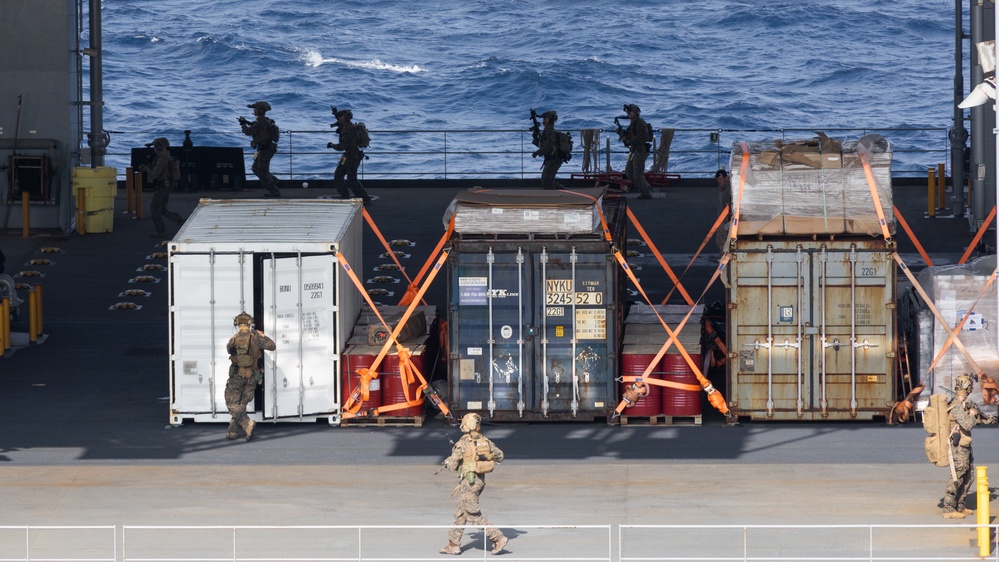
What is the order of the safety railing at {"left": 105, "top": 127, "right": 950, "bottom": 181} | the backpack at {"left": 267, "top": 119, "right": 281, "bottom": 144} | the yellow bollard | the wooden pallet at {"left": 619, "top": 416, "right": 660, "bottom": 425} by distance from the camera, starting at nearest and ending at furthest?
the wooden pallet at {"left": 619, "top": 416, "right": 660, "bottom": 425} < the yellow bollard < the backpack at {"left": 267, "top": 119, "right": 281, "bottom": 144} < the safety railing at {"left": 105, "top": 127, "right": 950, "bottom": 181}

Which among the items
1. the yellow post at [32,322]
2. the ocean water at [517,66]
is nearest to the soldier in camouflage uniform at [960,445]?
the yellow post at [32,322]

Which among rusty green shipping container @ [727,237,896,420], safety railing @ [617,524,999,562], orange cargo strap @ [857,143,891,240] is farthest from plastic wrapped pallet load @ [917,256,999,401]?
safety railing @ [617,524,999,562]

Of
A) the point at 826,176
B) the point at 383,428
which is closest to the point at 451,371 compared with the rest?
the point at 383,428

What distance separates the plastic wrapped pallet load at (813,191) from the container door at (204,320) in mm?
5909

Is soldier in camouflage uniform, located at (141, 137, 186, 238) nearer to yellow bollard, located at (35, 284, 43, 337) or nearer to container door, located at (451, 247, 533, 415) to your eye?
yellow bollard, located at (35, 284, 43, 337)

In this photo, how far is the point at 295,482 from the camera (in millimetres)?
17469

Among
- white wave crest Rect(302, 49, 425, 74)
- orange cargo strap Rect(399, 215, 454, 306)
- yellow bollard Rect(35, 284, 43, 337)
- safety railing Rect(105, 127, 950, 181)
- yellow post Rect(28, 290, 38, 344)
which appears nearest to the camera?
orange cargo strap Rect(399, 215, 454, 306)

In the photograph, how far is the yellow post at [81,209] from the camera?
3300 centimetres

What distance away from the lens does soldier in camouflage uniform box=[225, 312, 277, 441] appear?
62.4 ft

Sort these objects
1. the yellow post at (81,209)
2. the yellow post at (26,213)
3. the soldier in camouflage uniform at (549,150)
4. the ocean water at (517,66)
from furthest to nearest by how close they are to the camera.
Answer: the ocean water at (517,66)
the soldier in camouflage uniform at (549,150)
the yellow post at (81,209)
the yellow post at (26,213)

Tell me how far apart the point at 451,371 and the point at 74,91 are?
1646 cm

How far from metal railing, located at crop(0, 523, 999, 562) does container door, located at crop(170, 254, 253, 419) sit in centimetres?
436

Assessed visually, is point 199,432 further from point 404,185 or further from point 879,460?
point 404,185

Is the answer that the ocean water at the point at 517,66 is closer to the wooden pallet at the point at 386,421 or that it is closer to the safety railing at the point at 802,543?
the wooden pallet at the point at 386,421
